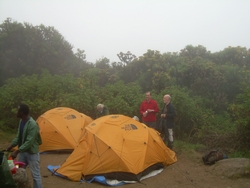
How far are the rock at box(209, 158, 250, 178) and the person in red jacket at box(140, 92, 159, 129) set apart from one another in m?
2.31

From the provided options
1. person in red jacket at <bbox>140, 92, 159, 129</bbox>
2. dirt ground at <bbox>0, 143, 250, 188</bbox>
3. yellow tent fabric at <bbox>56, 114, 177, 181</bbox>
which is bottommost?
dirt ground at <bbox>0, 143, 250, 188</bbox>

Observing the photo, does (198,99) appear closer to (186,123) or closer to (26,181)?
(186,123)

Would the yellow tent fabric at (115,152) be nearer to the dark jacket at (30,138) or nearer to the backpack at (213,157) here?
the backpack at (213,157)

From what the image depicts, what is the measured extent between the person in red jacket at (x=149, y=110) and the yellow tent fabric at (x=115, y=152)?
3.86ft

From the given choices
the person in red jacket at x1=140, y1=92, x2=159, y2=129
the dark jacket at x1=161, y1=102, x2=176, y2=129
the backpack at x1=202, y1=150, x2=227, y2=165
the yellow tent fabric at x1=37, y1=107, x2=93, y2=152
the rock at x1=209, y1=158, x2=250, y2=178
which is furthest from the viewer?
the yellow tent fabric at x1=37, y1=107, x2=93, y2=152

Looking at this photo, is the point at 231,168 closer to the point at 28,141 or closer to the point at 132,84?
the point at 28,141

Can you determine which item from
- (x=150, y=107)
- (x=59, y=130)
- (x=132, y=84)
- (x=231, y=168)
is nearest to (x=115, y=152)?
(x=150, y=107)

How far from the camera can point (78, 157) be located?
240 inches

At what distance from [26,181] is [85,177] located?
1.66m

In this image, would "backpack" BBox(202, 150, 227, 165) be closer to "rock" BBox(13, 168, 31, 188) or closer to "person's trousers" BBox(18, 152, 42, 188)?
"person's trousers" BBox(18, 152, 42, 188)

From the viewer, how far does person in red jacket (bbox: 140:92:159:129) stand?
7.87 m

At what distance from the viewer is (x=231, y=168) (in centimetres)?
596

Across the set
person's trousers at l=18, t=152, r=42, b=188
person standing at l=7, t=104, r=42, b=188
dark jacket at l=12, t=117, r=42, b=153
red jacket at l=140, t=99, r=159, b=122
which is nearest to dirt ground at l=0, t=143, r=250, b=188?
person's trousers at l=18, t=152, r=42, b=188

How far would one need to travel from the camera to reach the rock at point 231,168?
5.78 meters
